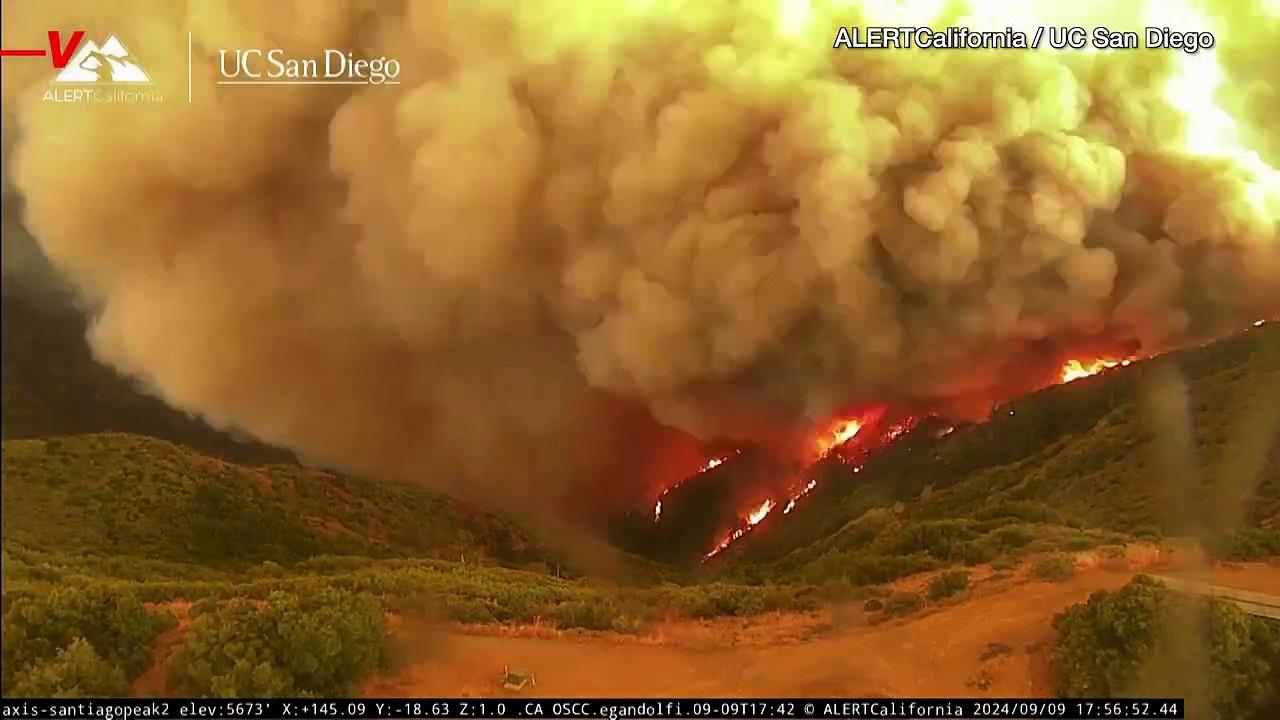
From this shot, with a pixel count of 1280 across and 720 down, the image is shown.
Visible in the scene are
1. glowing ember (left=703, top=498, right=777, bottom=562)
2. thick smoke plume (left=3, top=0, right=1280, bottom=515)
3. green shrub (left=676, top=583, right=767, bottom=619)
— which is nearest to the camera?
green shrub (left=676, top=583, right=767, bottom=619)

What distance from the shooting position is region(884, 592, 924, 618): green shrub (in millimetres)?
8156

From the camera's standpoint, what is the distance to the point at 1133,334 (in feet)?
39.0

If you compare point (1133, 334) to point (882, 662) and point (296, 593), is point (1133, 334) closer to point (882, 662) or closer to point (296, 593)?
point (882, 662)

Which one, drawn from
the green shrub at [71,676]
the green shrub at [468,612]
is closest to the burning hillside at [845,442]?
the green shrub at [468,612]

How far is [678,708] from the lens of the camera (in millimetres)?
7371

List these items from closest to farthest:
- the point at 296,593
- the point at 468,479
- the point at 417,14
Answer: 1. the point at 296,593
2. the point at 417,14
3. the point at 468,479

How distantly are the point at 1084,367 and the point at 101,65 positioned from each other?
38.7 feet

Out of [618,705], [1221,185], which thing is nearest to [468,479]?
[618,705]

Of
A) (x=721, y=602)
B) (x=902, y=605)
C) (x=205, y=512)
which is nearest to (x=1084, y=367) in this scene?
(x=902, y=605)

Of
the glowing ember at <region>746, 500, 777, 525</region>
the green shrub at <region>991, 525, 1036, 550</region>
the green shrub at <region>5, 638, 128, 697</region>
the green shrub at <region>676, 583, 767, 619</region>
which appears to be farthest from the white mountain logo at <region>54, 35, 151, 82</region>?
the green shrub at <region>991, 525, 1036, 550</region>

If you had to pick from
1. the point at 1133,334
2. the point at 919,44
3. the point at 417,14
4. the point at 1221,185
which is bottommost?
the point at 1133,334

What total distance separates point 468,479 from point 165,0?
22.2 feet

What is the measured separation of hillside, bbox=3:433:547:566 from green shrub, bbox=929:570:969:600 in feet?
15.7

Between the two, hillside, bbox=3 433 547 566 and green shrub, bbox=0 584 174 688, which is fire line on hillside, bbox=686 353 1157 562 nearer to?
hillside, bbox=3 433 547 566
